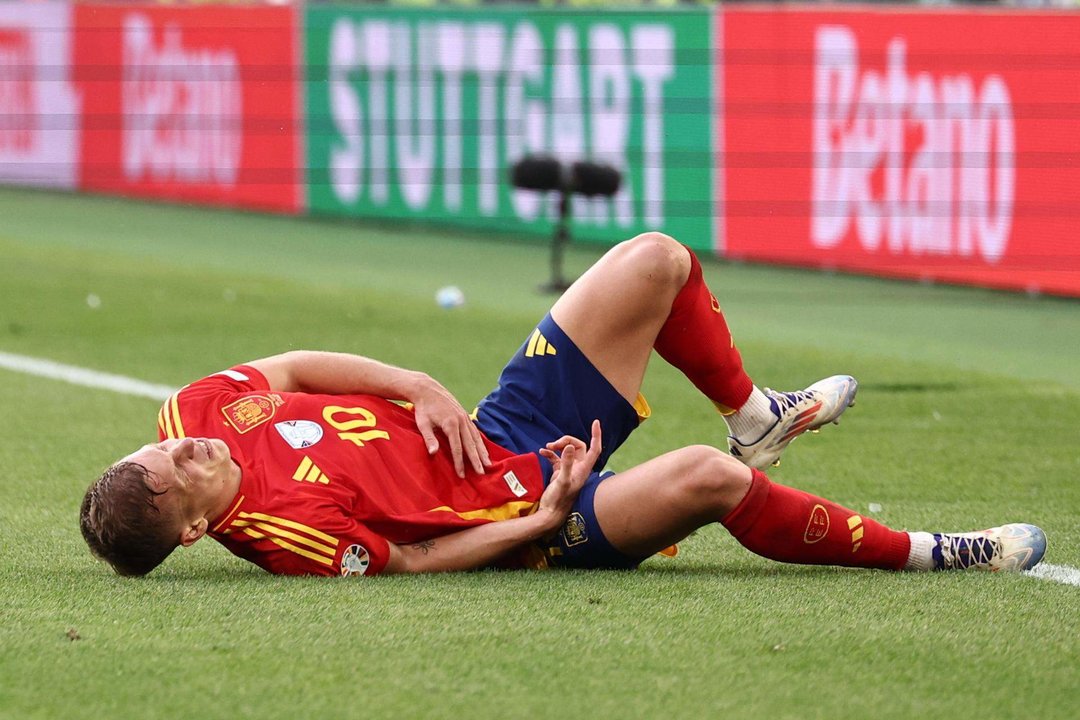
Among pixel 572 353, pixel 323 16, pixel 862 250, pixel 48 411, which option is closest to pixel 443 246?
pixel 323 16

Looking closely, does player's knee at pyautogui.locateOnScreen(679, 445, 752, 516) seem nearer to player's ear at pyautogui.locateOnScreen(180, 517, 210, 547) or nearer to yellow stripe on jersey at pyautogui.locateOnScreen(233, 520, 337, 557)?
yellow stripe on jersey at pyautogui.locateOnScreen(233, 520, 337, 557)

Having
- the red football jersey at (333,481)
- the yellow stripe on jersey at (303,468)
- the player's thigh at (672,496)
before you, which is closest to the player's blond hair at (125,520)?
the red football jersey at (333,481)

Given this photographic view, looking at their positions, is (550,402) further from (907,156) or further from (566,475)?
Result: (907,156)

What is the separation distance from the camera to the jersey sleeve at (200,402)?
411 cm

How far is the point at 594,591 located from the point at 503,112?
979 centimetres

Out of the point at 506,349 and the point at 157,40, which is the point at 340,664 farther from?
the point at 157,40

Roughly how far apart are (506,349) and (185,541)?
4.48 metres

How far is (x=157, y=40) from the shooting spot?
51.0 feet

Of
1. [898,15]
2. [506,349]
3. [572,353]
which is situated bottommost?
[506,349]

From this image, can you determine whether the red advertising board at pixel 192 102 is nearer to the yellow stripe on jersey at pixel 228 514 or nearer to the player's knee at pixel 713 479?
the yellow stripe on jersey at pixel 228 514

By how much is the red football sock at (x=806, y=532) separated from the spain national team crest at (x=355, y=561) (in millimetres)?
782

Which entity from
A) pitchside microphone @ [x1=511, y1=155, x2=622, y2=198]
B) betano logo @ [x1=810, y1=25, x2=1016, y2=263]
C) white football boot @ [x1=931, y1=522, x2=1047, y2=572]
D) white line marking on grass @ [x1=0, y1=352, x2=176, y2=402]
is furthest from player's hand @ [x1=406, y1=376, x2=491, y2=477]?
pitchside microphone @ [x1=511, y1=155, x2=622, y2=198]

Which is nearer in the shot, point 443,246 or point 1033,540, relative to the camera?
point 1033,540

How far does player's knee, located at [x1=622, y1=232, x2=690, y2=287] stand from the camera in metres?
4.33
